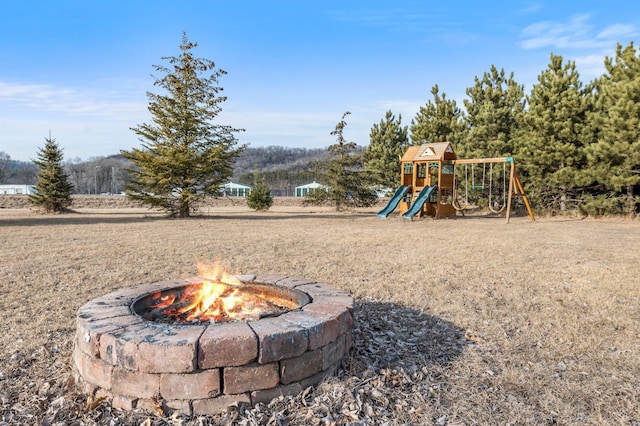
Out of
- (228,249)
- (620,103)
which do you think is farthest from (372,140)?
(228,249)

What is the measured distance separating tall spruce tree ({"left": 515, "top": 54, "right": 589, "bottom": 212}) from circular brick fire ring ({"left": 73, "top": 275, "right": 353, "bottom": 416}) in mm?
16522

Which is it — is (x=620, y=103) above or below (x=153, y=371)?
above

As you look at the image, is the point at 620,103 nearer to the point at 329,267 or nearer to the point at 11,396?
the point at 329,267

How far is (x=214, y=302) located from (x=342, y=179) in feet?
64.3

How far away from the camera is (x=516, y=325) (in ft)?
12.5

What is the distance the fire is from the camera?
2877 millimetres

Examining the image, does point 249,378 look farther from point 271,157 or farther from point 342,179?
point 271,157

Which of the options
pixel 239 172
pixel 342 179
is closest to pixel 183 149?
pixel 342 179

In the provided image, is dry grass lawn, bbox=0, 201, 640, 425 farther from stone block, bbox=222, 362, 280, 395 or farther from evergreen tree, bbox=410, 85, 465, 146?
evergreen tree, bbox=410, 85, 465, 146

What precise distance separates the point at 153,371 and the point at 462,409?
1.87m

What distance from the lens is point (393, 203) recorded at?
1758cm

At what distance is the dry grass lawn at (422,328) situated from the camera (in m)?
2.32

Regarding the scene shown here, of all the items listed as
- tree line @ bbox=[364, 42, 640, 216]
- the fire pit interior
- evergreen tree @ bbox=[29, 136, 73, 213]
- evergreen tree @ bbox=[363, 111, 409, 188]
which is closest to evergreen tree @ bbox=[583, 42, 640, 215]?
tree line @ bbox=[364, 42, 640, 216]

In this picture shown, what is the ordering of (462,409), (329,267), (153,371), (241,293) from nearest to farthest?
(153,371) → (462,409) → (241,293) → (329,267)
